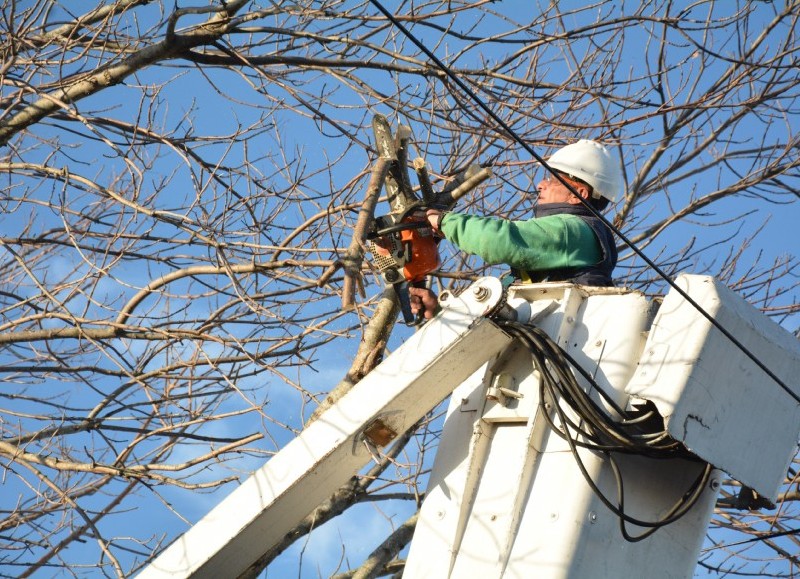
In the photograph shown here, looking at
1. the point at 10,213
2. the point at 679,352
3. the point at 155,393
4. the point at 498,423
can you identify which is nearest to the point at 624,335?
the point at 679,352

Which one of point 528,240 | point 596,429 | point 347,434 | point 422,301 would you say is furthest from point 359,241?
point 596,429

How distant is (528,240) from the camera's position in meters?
4.14

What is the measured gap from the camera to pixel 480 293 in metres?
3.69

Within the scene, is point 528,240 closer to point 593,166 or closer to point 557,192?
point 557,192

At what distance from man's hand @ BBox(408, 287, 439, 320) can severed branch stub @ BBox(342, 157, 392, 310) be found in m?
0.29

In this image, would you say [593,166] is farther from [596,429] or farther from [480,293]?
[596,429]

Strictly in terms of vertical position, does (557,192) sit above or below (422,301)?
above

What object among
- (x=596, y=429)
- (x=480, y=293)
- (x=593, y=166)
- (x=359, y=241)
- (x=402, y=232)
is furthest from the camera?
(x=593, y=166)

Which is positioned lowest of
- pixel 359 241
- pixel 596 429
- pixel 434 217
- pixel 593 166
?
pixel 596 429

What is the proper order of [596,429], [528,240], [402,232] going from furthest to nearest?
[402,232] < [528,240] < [596,429]

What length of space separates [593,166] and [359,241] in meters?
1.17

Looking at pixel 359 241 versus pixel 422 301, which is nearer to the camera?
pixel 359 241

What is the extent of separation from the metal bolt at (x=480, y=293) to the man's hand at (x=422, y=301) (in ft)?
3.29

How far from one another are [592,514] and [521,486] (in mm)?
251
